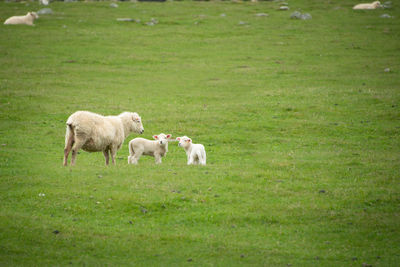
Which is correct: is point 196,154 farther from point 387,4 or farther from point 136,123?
point 387,4

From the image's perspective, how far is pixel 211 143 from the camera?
76.7 ft

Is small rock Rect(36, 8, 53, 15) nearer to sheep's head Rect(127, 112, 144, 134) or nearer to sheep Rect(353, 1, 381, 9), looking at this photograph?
sheep Rect(353, 1, 381, 9)

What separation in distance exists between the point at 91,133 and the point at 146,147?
2.74 m

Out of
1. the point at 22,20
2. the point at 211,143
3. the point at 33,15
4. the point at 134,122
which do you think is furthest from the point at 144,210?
the point at 33,15

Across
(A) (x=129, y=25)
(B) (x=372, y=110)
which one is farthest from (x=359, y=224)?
(A) (x=129, y=25)

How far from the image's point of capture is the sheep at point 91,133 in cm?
1683

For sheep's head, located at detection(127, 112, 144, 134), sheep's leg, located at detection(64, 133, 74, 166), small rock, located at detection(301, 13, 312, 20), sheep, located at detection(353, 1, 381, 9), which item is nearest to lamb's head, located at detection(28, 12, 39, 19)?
small rock, located at detection(301, 13, 312, 20)

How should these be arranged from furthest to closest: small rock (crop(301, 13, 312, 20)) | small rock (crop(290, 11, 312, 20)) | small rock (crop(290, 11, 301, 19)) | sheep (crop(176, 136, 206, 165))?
small rock (crop(290, 11, 301, 19)) → small rock (crop(290, 11, 312, 20)) → small rock (crop(301, 13, 312, 20)) → sheep (crop(176, 136, 206, 165))

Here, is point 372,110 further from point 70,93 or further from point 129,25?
point 129,25

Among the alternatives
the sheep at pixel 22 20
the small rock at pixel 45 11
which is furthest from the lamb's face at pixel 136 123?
the small rock at pixel 45 11

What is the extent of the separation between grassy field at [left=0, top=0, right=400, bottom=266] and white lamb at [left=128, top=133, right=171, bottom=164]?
2.42 feet

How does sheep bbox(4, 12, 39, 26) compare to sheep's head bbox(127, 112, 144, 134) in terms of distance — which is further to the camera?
sheep bbox(4, 12, 39, 26)

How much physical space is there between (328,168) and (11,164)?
11.0 m

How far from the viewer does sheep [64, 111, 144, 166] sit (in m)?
16.8
